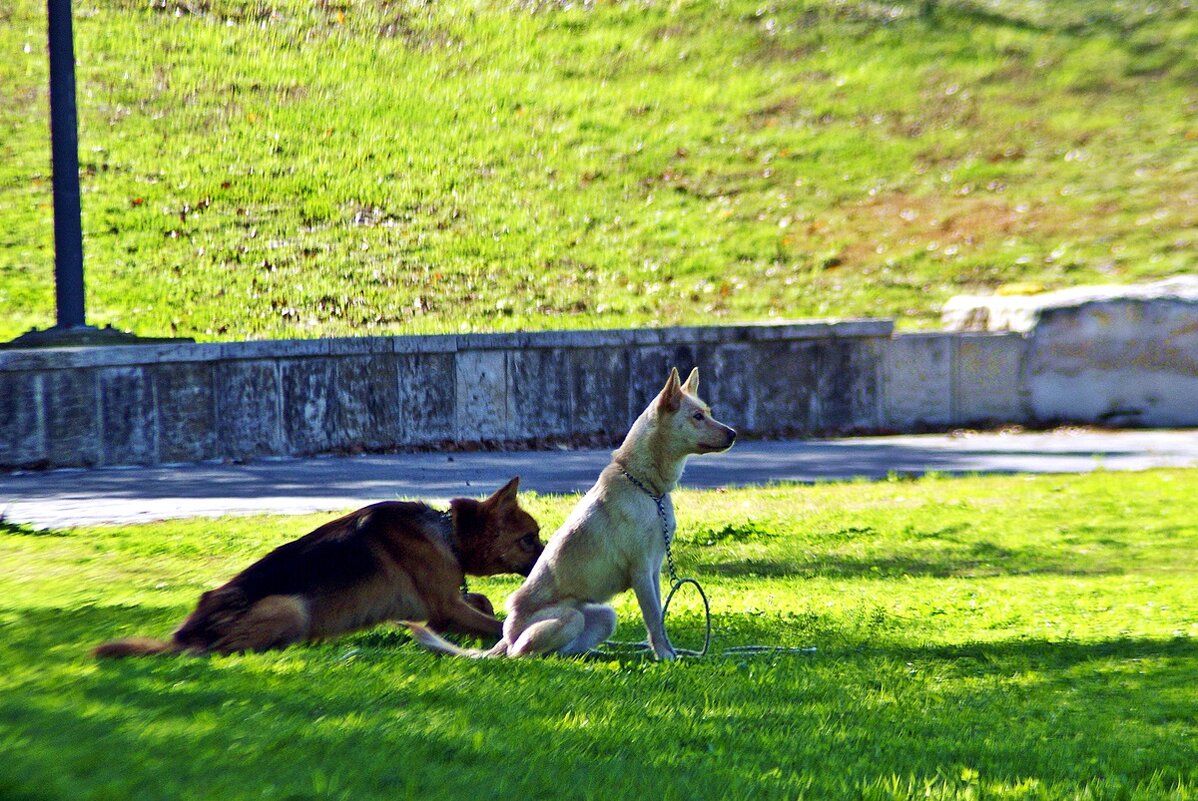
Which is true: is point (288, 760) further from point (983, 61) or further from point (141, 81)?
point (983, 61)

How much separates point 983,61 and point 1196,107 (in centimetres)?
382

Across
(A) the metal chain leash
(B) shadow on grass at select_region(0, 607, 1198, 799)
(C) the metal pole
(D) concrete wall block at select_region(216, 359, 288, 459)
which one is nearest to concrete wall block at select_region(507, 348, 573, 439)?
(D) concrete wall block at select_region(216, 359, 288, 459)

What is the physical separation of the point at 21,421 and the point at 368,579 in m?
7.92

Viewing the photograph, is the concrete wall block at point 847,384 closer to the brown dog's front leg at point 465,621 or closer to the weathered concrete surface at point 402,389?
the weathered concrete surface at point 402,389

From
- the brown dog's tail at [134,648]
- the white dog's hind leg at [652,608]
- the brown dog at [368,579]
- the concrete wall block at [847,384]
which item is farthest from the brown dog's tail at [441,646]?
the concrete wall block at [847,384]

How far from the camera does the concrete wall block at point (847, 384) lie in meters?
15.1

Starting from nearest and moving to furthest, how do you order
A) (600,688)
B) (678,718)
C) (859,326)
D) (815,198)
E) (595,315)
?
1. (678,718)
2. (600,688)
3. (859,326)
4. (595,315)
5. (815,198)

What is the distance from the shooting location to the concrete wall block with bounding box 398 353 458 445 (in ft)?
45.3

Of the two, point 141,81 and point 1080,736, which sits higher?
point 141,81

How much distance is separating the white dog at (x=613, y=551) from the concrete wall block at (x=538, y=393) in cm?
818

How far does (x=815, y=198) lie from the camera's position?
21.8m

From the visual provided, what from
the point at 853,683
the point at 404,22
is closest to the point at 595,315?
the point at 404,22

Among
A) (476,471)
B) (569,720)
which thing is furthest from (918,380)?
(569,720)

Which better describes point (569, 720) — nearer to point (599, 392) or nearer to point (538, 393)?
point (538, 393)
